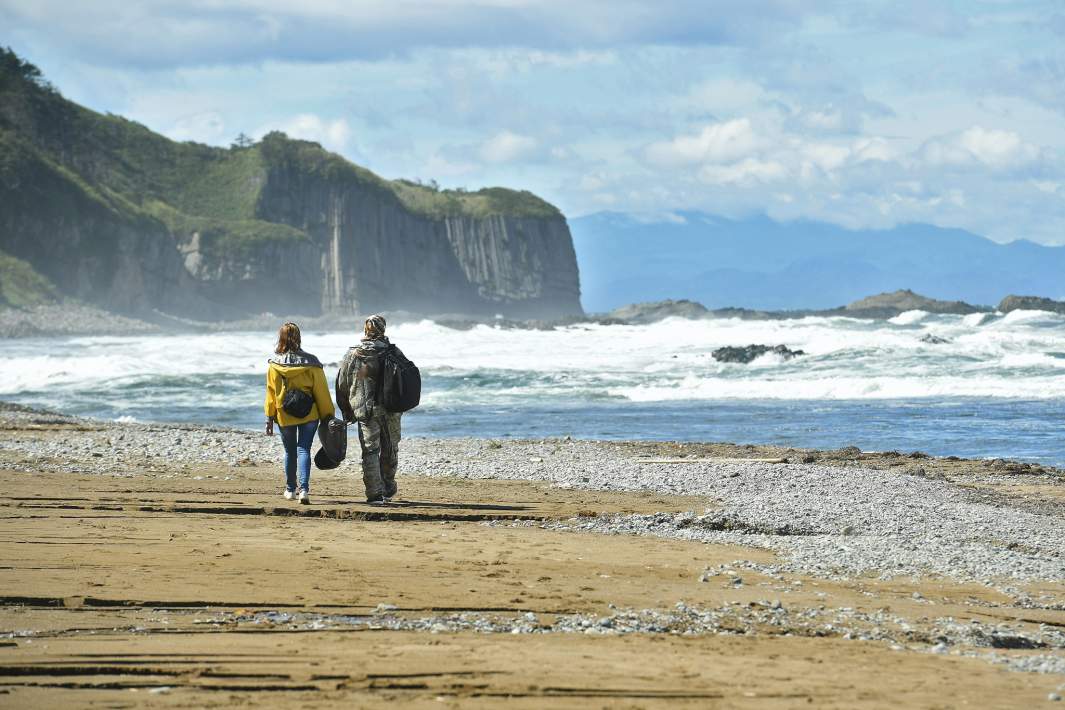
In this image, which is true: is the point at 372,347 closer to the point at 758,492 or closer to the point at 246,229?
the point at 758,492

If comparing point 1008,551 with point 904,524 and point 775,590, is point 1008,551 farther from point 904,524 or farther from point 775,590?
point 775,590

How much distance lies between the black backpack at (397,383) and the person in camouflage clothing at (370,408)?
0.18ft

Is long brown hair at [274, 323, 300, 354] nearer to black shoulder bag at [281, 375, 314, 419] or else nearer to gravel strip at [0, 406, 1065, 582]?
black shoulder bag at [281, 375, 314, 419]

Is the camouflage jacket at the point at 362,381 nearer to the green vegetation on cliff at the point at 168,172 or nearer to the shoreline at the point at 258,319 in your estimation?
the shoreline at the point at 258,319

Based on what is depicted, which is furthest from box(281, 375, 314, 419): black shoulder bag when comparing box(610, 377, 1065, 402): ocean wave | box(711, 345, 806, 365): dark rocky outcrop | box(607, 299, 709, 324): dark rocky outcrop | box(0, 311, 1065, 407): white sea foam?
box(607, 299, 709, 324): dark rocky outcrop

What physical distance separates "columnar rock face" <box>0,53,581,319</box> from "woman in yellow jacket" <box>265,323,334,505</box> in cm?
9429

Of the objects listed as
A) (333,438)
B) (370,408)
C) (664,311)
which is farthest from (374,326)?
(664,311)

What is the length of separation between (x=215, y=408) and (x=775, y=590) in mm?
22249

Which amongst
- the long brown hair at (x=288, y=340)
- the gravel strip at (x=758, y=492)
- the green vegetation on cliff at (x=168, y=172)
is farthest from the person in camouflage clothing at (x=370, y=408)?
the green vegetation on cliff at (x=168, y=172)

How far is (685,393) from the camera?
1261 inches

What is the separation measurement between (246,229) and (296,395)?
11551cm

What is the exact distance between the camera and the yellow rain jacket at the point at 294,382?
Result: 11.1 meters

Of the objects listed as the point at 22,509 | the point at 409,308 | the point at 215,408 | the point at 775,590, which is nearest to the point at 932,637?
the point at 775,590

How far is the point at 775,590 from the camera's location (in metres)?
8.09
